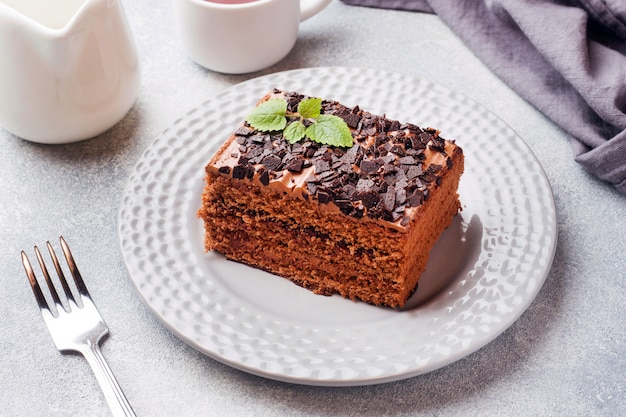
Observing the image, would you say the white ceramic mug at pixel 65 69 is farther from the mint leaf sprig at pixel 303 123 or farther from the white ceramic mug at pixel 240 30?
the mint leaf sprig at pixel 303 123

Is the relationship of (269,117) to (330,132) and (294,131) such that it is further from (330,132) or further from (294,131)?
(330,132)

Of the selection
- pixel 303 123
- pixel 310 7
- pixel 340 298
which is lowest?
pixel 340 298

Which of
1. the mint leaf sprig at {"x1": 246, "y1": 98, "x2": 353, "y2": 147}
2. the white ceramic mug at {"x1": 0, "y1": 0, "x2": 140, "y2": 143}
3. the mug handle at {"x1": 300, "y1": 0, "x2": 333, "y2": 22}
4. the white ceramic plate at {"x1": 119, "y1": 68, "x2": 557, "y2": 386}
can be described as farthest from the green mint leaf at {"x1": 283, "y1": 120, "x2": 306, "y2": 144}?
the mug handle at {"x1": 300, "y1": 0, "x2": 333, "y2": 22}

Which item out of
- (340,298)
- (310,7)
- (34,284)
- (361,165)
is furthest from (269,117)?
(310,7)

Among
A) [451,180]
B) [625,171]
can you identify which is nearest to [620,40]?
[625,171]

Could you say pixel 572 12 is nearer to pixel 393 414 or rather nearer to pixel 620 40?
pixel 620 40

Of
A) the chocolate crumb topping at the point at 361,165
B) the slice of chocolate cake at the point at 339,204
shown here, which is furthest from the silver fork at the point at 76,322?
the chocolate crumb topping at the point at 361,165
